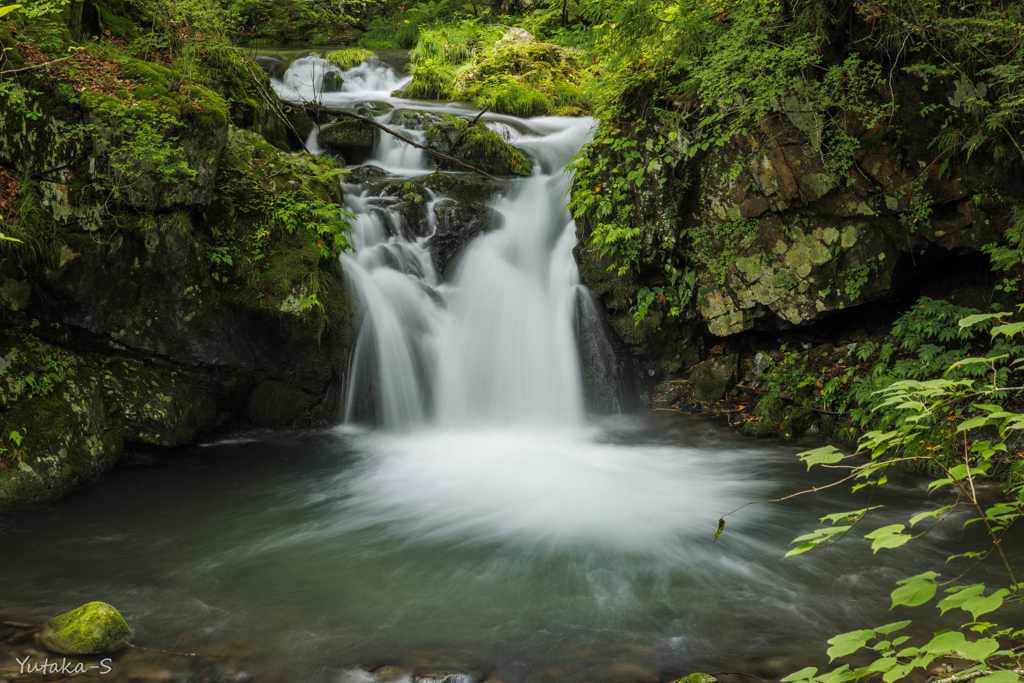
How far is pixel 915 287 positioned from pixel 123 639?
7.29 meters

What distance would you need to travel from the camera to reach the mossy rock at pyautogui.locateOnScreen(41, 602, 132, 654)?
3148mm

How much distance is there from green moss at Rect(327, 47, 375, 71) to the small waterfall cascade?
6.04 meters

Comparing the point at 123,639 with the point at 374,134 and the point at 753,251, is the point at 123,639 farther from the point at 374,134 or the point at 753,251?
the point at 374,134

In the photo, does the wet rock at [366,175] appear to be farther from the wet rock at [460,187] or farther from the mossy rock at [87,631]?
the mossy rock at [87,631]

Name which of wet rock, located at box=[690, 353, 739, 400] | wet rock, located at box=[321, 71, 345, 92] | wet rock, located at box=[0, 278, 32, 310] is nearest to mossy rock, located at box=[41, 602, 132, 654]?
wet rock, located at box=[0, 278, 32, 310]

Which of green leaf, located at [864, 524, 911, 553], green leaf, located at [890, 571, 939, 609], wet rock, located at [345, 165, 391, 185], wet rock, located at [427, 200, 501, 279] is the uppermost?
wet rock, located at [345, 165, 391, 185]

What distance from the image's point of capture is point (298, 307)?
6629mm

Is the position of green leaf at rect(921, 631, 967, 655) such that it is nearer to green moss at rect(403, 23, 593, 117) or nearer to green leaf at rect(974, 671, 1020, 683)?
green leaf at rect(974, 671, 1020, 683)

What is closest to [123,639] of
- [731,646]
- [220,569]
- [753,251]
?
[220,569]

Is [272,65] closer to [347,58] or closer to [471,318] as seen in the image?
[347,58]

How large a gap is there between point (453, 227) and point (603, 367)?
8.73ft

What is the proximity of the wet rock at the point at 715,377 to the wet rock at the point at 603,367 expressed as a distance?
65 centimetres

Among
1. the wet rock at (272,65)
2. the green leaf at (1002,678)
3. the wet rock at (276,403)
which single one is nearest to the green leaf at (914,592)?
the green leaf at (1002,678)

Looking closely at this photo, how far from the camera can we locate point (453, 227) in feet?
26.9
